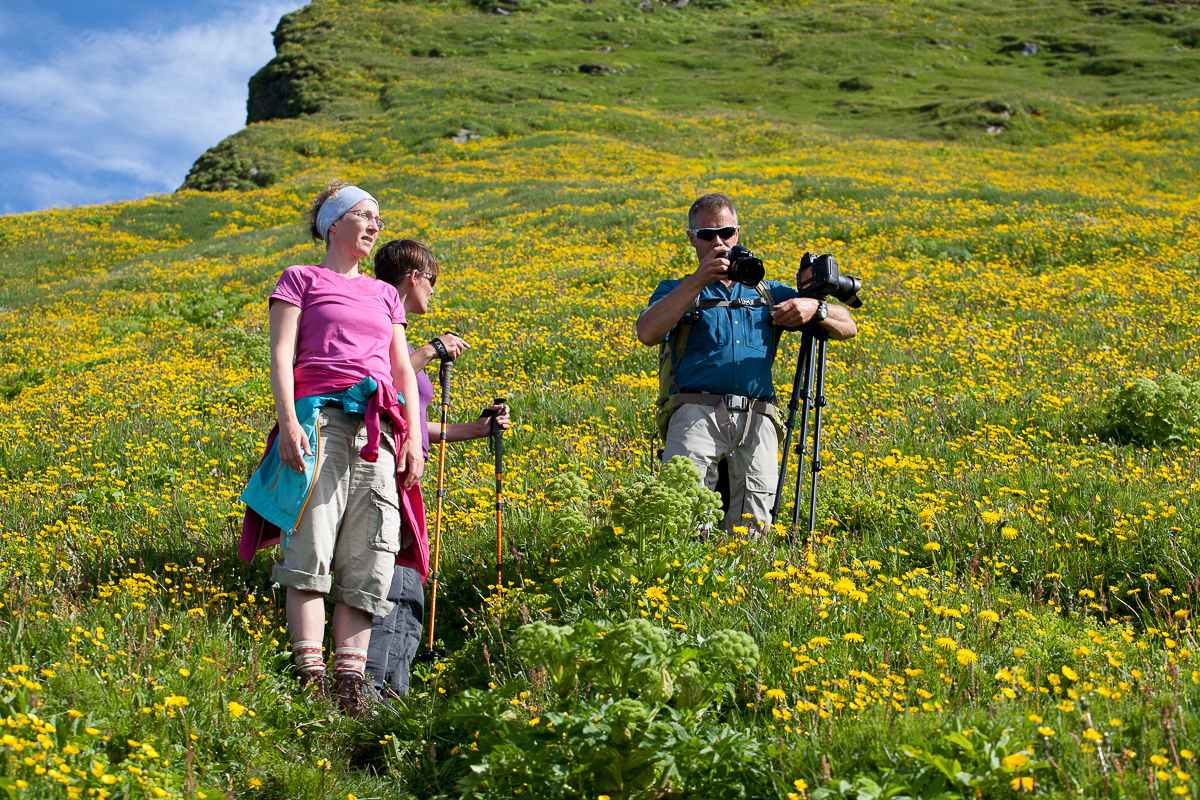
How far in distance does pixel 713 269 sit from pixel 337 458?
214 cm

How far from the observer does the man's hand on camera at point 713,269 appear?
4316 mm

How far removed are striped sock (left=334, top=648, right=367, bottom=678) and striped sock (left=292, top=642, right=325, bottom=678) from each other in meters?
0.07

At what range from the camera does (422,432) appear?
4555 millimetres

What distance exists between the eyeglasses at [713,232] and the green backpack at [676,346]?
0.35 metres

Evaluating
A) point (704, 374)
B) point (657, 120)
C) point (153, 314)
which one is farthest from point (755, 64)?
point (704, 374)

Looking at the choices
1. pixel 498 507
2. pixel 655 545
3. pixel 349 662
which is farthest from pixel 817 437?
pixel 349 662

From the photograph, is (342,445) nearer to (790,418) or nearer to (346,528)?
(346,528)

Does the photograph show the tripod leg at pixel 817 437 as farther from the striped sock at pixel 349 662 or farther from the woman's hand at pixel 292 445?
the woman's hand at pixel 292 445

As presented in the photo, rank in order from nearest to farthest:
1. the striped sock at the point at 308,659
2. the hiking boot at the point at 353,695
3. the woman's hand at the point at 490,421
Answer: the hiking boot at the point at 353,695, the striped sock at the point at 308,659, the woman's hand at the point at 490,421

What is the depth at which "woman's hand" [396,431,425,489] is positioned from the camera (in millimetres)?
3953

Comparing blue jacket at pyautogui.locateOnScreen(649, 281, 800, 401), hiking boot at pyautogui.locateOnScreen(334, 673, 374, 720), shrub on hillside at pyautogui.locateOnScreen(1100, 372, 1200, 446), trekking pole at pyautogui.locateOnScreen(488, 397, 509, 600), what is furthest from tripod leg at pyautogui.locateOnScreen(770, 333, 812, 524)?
shrub on hillside at pyautogui.locateOnScreen(1100, 372, 1200, 446)

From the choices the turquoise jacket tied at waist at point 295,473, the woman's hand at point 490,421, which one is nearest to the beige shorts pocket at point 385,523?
the turquoise jacket tied at waist at point 295,473

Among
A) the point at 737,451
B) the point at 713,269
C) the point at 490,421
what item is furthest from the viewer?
the point at 490,421

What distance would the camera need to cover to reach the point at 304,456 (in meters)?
3.55
